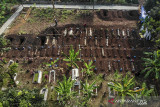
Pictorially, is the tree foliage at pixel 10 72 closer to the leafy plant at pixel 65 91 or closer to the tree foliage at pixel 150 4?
the leafy plant at pixel 65 91

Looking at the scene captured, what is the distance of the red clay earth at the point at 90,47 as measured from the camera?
757 inches

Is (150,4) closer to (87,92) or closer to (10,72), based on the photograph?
(87,92)

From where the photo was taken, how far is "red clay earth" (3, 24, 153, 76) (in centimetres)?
1922

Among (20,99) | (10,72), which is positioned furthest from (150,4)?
(20,99)

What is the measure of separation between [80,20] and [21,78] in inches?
577

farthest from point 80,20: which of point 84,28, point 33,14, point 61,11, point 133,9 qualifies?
point 133,9

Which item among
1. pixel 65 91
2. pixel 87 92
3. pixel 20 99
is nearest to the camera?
pixel 20 99

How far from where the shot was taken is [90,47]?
20.9 m

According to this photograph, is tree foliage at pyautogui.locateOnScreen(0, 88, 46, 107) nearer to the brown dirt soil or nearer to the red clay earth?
the red clay earth

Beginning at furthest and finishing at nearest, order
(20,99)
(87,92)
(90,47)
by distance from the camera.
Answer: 1. (90,47)
2. (87,92)
3. (20,99)

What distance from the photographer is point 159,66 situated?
16609 millimetres

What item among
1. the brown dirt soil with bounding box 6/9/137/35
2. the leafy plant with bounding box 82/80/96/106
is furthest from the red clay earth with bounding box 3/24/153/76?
the leafy plant with bounding box 82/80/96/106

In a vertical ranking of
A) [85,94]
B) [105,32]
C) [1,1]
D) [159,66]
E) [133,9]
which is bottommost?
[85,94]

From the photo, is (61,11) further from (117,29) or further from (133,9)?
(133,9)
